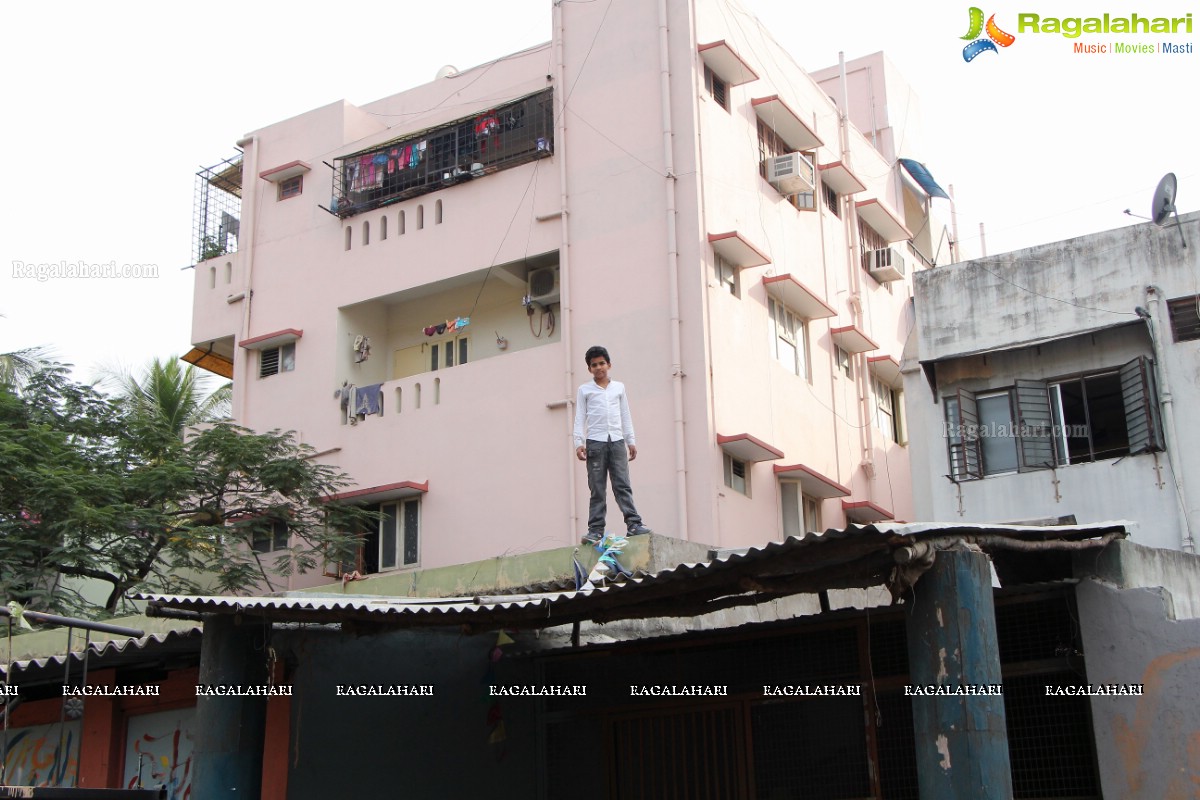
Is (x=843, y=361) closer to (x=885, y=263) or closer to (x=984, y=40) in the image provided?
(x=885, y=263)

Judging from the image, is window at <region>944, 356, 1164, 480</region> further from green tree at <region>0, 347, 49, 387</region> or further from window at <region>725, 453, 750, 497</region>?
green tree at <region>0, 347, 49, 387</region>

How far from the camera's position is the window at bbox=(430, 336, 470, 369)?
20.5 metres

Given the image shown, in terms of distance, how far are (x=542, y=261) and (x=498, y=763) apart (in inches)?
383

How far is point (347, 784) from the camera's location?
33.1 feet

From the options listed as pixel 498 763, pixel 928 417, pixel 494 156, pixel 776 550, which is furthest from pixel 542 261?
pixel 776 550

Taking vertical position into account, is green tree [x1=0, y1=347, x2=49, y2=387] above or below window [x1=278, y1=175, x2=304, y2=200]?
below

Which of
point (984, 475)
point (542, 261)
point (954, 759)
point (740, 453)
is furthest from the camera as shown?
point (542, 261)

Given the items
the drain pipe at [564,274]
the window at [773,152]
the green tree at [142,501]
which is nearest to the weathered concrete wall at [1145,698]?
the drain pipe at [564,274]

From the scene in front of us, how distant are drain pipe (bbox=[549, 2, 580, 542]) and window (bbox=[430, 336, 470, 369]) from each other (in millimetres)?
1873

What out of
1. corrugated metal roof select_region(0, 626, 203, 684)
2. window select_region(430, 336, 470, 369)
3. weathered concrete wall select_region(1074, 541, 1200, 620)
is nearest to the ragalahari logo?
window select_region(430, 336, 470, 369)

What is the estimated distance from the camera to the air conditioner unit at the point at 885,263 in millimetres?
22672

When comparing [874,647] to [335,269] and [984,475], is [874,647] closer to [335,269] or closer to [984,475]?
[984,475]

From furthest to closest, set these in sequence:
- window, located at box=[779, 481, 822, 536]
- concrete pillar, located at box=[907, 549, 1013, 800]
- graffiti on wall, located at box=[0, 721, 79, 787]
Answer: window, located at box=[779, 481, 822, 536] < graffiti on wall, located at box=[0, 721, 79, 787] < concrete pillar, located at box=[907, 549, 1013, 800]

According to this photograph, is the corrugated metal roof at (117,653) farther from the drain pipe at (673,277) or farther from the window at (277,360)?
the window at (277,360)
